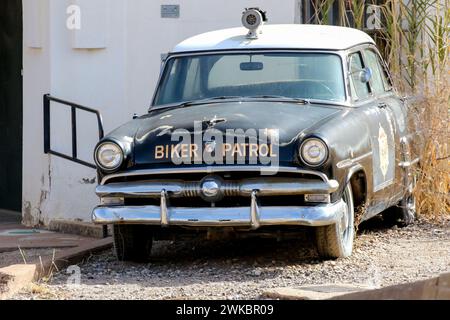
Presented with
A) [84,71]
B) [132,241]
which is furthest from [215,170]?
[84,71]

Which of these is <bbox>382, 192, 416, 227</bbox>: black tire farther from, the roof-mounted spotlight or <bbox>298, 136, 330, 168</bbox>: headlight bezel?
<bbox>298, 136, 330, 168</bbox>: headlight bezel

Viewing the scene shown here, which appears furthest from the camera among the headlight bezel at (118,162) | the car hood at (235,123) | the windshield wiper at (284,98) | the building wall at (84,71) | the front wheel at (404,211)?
the building wall at (84,71)

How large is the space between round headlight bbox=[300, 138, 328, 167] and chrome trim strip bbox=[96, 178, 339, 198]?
143 mm

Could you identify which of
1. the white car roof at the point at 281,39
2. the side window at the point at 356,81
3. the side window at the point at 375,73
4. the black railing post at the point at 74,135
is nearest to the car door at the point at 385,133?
the side window at the point at 375,73

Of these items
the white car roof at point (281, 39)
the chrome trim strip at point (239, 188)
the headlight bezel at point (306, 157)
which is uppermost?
the white car roof at point (281, 39)

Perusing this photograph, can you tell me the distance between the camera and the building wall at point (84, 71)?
1073cm

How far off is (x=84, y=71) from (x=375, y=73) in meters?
2.70

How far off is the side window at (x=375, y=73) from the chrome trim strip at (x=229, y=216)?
189 cm

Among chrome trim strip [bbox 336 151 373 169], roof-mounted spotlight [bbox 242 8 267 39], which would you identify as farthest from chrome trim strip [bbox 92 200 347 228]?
roof-mounted spotlight [bbox 242 8 267 39]

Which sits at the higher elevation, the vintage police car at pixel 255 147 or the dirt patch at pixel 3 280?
the vintage police car at pixel 255 147

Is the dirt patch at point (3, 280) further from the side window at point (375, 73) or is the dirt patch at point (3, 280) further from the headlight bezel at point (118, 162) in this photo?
the side window at point (375, 73)

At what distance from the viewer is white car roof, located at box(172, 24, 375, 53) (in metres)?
9.24

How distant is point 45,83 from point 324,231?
3746 millimetres

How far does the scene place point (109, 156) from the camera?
8.27 m
